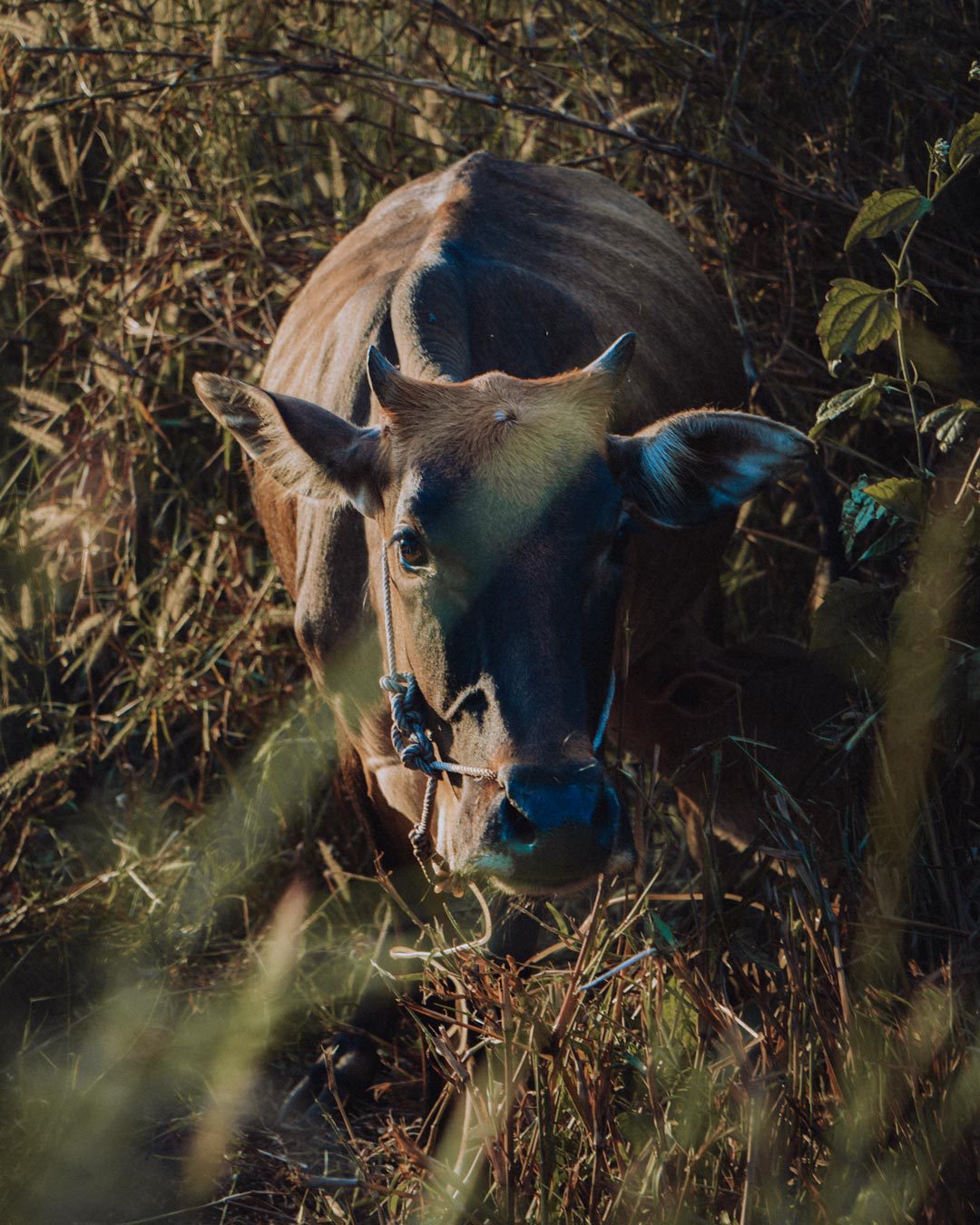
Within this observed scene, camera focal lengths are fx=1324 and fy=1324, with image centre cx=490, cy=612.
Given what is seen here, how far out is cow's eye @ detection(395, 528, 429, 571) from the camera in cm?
264

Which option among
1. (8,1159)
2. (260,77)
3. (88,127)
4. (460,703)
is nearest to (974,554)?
(460,703)

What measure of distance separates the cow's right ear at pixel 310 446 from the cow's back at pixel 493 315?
318mm

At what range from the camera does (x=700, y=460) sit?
2902mm

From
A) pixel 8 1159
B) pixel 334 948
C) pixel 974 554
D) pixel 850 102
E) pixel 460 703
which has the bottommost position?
pixel 334 948

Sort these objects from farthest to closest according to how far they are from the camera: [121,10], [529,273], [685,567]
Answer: [121,10] < [685,567] < [529,273]

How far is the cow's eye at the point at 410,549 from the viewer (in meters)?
2.64

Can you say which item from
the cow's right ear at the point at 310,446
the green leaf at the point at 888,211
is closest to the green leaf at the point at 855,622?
the green leaf at the point at 888,211

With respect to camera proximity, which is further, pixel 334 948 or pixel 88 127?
pixel 88 127

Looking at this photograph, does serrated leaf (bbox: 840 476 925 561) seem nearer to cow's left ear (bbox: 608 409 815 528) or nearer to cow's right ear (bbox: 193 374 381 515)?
cow's left ear (bbox: 608 409 815 528)

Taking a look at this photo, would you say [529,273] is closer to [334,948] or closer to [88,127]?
[334,948]

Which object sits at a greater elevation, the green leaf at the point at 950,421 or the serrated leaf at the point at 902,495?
the green leaf at the point at 950,421

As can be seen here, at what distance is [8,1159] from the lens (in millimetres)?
3141

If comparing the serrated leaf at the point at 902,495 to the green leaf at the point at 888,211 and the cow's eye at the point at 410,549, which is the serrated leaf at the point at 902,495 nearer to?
the green leaf at the point at 888,211

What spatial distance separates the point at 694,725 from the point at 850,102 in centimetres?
200
